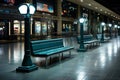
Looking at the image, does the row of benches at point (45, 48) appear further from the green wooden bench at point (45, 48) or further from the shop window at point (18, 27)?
the shop window at point (18, 27)

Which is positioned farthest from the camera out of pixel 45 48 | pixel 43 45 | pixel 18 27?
pixel 18 27

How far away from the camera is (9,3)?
1069 inches

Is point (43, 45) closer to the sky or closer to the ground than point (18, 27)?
closer to the ground

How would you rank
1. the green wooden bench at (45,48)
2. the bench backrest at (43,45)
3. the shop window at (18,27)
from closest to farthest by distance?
1. the green wooden bench at (45,48)
2. the bench backrest at (43,45)
3. the shop window at (18,27)

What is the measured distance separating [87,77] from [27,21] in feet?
10.2

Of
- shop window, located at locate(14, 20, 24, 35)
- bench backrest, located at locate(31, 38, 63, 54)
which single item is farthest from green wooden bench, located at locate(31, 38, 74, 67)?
shop window, located at locate(14, 20, 24, 35)

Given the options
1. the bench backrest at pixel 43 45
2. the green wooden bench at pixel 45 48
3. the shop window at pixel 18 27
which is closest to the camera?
the green wooden bench at pixel 45 48

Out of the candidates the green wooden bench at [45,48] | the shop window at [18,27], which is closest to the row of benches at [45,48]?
the green wooden bench at [45,48]

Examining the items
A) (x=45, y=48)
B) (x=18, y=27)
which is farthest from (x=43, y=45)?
(x=18, y=27)

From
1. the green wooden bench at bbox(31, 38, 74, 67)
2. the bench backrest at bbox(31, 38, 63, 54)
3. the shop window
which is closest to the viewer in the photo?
the green wooden bench at bbox(31, 38, 74, 67)

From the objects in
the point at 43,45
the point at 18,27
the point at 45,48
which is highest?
the point at 18,27

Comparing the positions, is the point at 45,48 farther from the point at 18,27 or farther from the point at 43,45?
the point at 18,27

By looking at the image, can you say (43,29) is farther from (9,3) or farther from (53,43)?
(53,43)

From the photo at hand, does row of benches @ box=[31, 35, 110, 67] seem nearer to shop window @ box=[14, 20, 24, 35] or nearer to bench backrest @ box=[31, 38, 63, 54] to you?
bench backrest @ box=[31, 38, 63, 54]
